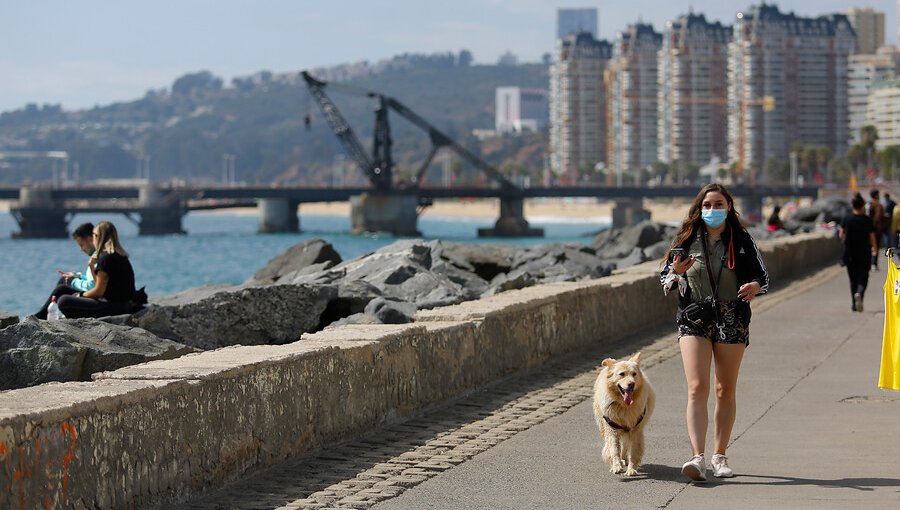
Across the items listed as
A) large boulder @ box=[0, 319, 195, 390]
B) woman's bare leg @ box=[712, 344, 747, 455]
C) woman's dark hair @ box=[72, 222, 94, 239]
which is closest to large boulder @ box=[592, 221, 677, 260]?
woman's dark hair @ box=[72, 222, 94, 239]

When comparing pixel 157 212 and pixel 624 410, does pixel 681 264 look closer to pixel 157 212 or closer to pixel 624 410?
pixel 624 410

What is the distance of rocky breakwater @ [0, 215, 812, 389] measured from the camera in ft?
35.4

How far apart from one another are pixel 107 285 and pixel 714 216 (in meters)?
7.60

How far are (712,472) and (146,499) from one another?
→ 281cm

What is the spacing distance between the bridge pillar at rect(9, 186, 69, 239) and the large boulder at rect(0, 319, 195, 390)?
139m

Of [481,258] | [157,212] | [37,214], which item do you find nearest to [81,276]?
[481,258]

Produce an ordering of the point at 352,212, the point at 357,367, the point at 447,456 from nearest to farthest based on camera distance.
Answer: the point at 447,456
the point at 357,367
the point at 352,212

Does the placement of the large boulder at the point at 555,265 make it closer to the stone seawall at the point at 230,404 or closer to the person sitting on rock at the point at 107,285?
the person sitting on rock at the point at 107,285

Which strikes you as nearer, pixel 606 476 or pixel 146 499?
pixel 146 499

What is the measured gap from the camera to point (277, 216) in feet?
503

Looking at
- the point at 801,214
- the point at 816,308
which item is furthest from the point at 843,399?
the point at 801,214

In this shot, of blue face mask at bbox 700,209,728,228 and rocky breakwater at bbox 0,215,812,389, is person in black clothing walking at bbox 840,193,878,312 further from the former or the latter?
blue face mask at bbox 700,209,728,228

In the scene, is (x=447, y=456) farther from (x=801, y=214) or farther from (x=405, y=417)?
(x=801, y=214)

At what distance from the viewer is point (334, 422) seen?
8.95 meters
